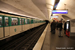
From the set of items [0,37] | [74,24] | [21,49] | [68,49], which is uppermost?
[74,24]

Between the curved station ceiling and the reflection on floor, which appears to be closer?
the reflection on floor

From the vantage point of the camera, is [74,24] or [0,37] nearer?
[0,37]

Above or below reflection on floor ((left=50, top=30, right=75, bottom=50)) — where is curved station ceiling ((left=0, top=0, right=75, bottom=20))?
above

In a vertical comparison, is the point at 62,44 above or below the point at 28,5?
below

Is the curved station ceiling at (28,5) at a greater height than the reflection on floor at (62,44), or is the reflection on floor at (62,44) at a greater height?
the curved station ceiling at (28,5)

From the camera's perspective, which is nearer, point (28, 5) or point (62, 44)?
point (62, 44)

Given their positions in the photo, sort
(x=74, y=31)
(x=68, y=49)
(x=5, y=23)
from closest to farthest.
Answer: (x=68, y=49) < (x=5, y=23) < (x=74, y=31)

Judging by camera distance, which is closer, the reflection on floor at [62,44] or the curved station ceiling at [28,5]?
the reflection on floor at [62,44]

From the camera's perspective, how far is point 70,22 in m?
6.75

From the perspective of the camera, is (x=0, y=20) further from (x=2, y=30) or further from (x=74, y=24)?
(x=74, y=24)

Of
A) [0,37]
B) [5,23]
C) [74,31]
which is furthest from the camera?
[74,31]

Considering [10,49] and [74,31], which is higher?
[74,31]

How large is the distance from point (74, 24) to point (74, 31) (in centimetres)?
70

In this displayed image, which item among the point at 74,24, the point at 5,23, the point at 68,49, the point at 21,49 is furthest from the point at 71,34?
the point at 5,23
